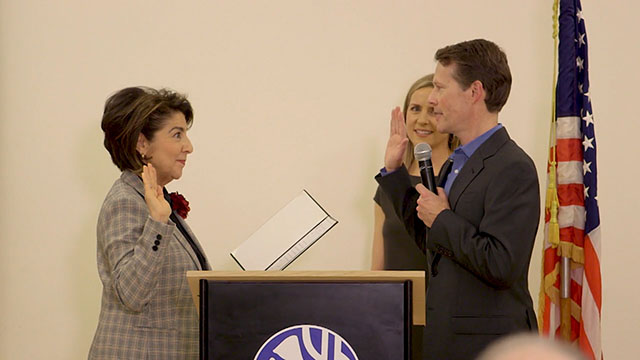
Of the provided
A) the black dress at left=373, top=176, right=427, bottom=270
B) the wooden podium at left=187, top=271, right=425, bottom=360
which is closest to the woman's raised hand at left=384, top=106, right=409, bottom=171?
the black dress at left=373, top=176, right=427, bottom=270

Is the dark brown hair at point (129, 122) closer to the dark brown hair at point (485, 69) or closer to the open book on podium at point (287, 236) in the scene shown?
the open book on podium at point (287, 236)

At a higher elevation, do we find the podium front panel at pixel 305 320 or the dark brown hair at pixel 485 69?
the dark brown hair at pixel 485 69

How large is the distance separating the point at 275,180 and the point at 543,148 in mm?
A: 1573

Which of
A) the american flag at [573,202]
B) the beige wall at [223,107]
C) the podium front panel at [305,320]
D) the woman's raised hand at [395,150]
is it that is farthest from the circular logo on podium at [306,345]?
the beige wall at [223,107]

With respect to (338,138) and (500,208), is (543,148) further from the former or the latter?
(500,208)

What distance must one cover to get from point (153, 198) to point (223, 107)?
1.92 meters

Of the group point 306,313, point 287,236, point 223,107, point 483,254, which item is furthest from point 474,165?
point 223,107

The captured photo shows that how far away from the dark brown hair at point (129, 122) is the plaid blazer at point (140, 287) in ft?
0.43

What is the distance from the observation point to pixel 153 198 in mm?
2688

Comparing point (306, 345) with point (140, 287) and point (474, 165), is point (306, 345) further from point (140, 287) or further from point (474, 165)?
point (474, 165)

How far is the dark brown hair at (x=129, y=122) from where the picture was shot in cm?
292

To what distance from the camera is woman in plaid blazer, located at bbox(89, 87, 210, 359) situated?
2631mm

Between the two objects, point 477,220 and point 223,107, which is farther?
point 223,107

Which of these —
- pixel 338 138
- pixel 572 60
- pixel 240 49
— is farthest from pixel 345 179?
pixel 572 60
